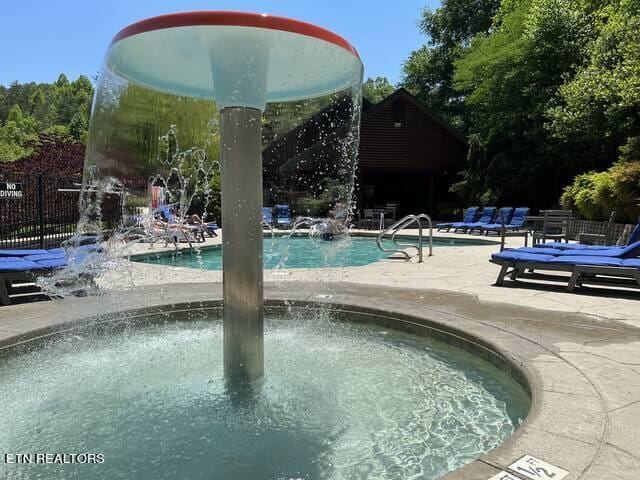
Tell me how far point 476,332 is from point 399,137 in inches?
899

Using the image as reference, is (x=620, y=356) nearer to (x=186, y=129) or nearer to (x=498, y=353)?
(x=498, y=353)

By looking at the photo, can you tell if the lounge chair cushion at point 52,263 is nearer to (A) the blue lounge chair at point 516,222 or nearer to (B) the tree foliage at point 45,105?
(A) the blue lounge chair at point 516,222

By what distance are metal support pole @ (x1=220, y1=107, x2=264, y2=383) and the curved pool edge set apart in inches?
71.4

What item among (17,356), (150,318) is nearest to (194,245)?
(150,318)

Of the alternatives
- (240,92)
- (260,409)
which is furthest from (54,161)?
(260,409)

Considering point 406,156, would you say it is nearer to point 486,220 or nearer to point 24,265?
point 486,220

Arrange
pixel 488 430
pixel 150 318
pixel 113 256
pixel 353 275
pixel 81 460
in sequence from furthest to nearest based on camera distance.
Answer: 1. pixel 113 256
2. pixel 353 275
3. pixel 150 318
4. pixel 488 430
5. pixel 81 460

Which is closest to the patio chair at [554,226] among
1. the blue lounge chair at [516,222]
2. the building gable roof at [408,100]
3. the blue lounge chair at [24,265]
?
the blue lounge chair at [516,222]

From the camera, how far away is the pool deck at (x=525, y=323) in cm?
241

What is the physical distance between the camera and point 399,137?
86.5ft

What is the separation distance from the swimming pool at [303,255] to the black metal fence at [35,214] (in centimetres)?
274

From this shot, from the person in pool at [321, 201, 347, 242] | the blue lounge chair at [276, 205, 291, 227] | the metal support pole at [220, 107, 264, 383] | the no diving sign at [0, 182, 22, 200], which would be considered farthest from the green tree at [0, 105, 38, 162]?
the metal support pole at [220, 107, 264, 383]

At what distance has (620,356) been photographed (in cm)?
398

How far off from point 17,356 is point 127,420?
1.96 m
